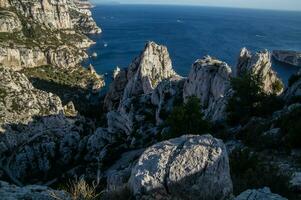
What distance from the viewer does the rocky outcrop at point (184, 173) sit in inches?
567

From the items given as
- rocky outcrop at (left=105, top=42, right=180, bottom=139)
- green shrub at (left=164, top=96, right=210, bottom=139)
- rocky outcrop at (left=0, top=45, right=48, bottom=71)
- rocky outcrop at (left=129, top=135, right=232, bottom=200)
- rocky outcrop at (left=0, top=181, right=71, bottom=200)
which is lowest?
rocky outcrop at (left=0, top=45, right=48, bottom=71)

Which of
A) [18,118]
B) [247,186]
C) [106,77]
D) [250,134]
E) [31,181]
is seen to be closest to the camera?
[247,186]

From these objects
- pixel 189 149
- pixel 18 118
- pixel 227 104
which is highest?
pixel 189 149

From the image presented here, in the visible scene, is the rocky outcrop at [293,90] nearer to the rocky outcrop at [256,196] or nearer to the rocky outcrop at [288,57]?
the rocky outcrop at [256,196]

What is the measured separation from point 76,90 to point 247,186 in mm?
160468

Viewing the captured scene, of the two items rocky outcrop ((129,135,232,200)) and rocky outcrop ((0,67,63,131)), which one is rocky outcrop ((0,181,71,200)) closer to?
rocky outcrop ((129,135,232,200))

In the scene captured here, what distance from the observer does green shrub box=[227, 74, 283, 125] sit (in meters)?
44.4

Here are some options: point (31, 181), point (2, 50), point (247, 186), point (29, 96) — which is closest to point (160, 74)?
point (29, 96)

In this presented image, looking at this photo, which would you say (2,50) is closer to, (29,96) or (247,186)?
(29,96)

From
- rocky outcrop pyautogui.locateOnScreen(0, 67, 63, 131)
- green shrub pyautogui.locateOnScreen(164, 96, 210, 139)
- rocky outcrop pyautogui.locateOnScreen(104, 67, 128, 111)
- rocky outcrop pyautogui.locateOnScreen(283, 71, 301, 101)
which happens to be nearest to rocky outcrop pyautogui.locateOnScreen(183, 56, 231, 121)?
rocky outcrop pyautogui.locateOnScreen(283, 71, 301, 101)

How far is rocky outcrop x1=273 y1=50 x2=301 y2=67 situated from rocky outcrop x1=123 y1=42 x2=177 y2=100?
8994cm

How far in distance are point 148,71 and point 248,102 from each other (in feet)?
176

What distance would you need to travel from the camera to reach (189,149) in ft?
49.6

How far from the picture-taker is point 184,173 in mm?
14586
